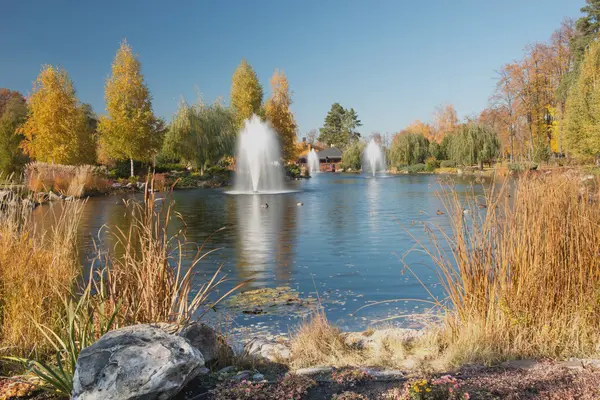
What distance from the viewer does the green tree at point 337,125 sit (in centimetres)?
10844

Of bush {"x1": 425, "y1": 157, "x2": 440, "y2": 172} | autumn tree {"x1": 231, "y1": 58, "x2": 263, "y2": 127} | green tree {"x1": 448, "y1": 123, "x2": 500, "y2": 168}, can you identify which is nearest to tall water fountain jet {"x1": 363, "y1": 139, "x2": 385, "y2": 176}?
bush {"x1": 425, "y1": 157, "x2": 440, "y2": 172}

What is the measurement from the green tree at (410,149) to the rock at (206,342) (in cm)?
5503

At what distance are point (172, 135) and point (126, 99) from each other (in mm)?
5586

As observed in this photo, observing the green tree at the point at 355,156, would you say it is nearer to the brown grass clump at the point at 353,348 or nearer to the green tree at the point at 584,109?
the green tree at the point at 584,109

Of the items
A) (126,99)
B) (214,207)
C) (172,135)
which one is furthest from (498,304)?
(172,135)

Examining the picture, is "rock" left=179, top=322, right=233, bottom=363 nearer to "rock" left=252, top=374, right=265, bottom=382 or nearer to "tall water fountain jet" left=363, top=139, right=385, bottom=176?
"rock" left=252, top=374, right=265, bottom=382

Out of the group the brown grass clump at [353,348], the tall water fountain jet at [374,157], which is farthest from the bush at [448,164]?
the brown grass clump at [353,348]

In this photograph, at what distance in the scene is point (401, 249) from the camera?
436 inches

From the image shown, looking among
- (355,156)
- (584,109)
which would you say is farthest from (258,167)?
(355,156)

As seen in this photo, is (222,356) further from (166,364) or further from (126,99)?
(126,99)

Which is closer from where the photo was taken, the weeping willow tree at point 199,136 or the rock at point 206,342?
the rock at point 206,342

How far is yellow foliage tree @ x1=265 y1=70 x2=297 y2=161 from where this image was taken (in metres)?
52.3

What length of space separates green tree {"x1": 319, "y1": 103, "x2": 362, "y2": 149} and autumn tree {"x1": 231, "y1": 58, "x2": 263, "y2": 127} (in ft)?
196

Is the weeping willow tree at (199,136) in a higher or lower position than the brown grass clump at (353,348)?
higher
